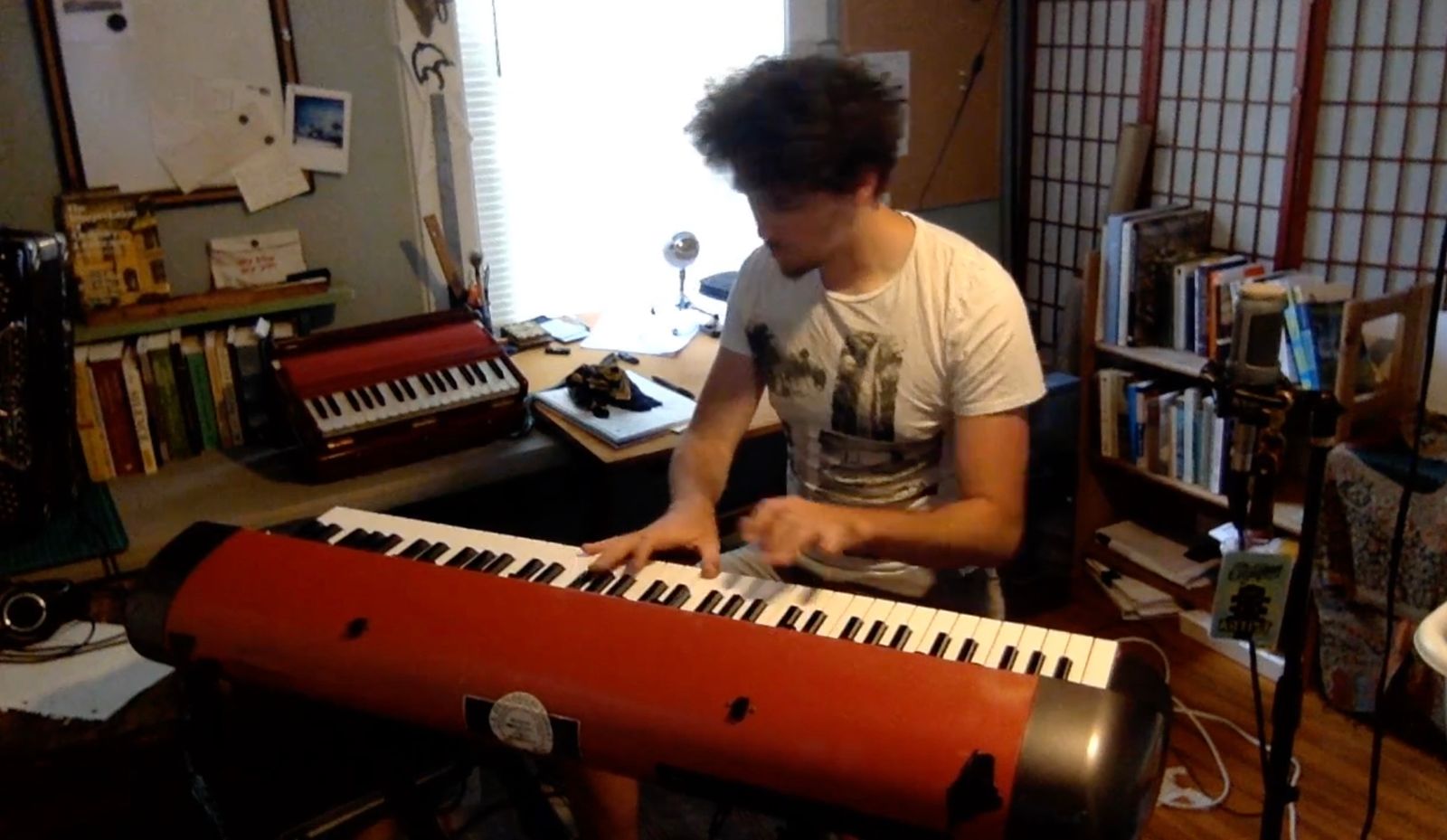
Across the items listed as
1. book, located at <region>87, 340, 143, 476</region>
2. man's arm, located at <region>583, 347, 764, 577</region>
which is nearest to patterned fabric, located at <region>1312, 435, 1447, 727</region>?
man's arm, located at <region>583, 347, 764, 577</region>

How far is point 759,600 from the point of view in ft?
4.36

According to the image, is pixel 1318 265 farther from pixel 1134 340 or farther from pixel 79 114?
pixel 79 114

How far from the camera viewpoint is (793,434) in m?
1.73

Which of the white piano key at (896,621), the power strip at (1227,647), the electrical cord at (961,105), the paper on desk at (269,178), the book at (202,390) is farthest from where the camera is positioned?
the electrical cord at (961,105)

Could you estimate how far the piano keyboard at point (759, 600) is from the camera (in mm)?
1197

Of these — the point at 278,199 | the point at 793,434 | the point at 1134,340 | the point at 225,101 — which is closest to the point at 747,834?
the point at 793,434

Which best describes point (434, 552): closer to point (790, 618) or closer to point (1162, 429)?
point (790, 618)

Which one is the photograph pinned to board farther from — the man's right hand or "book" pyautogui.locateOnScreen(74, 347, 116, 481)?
the man's right hand

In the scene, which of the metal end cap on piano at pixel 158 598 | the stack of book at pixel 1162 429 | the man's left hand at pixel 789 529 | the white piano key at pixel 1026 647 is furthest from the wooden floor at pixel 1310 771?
the metal end cap on piano at pixel 158 598

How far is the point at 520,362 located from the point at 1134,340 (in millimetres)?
1354

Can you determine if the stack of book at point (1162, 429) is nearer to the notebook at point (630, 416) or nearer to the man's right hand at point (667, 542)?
the notebook at point (630, 416)

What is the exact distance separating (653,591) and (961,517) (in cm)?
39

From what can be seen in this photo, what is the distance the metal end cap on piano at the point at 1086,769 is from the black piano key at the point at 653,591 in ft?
1.62

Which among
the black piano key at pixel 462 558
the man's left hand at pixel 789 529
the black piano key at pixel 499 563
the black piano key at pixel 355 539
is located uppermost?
the man's left hand at pixel 789 529
